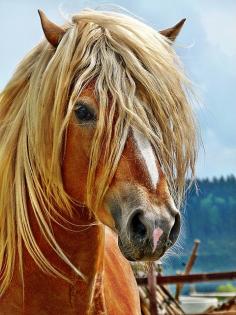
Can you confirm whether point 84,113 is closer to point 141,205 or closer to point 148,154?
point 148,154

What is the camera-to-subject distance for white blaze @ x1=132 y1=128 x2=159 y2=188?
3.07 meters

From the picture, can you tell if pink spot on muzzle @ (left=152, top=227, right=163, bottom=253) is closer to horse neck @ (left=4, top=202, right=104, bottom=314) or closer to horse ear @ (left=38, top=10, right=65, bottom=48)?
horse neck @ (left=4, top=202, right=104, bottom=314)

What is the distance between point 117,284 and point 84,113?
937mm

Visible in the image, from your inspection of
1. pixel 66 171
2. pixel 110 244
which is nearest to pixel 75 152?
pixel 66 171

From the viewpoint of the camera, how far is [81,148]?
3.29 meters

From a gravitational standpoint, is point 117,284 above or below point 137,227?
below

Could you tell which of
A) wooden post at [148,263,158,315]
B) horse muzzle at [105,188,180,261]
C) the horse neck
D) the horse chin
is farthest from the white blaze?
wooden post at [148,263,158,315]

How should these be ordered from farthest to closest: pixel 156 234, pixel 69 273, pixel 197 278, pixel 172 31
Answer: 1. pixel 197 278
2. pixel 172 31
3. pixel 69 273
4. pixel 156 234

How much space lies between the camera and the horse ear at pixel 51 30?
3484 millimetres

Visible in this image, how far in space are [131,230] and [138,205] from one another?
101 mm

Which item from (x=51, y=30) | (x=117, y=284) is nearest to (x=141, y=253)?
(x=117, y=284)

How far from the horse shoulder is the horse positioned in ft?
0.10

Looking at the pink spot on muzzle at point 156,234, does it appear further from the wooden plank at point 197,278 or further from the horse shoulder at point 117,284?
the wooden plank at point 197,278

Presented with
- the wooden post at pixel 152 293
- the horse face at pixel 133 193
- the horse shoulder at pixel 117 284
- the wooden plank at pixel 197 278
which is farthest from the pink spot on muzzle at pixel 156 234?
the wooden plank at pixel 197 278
